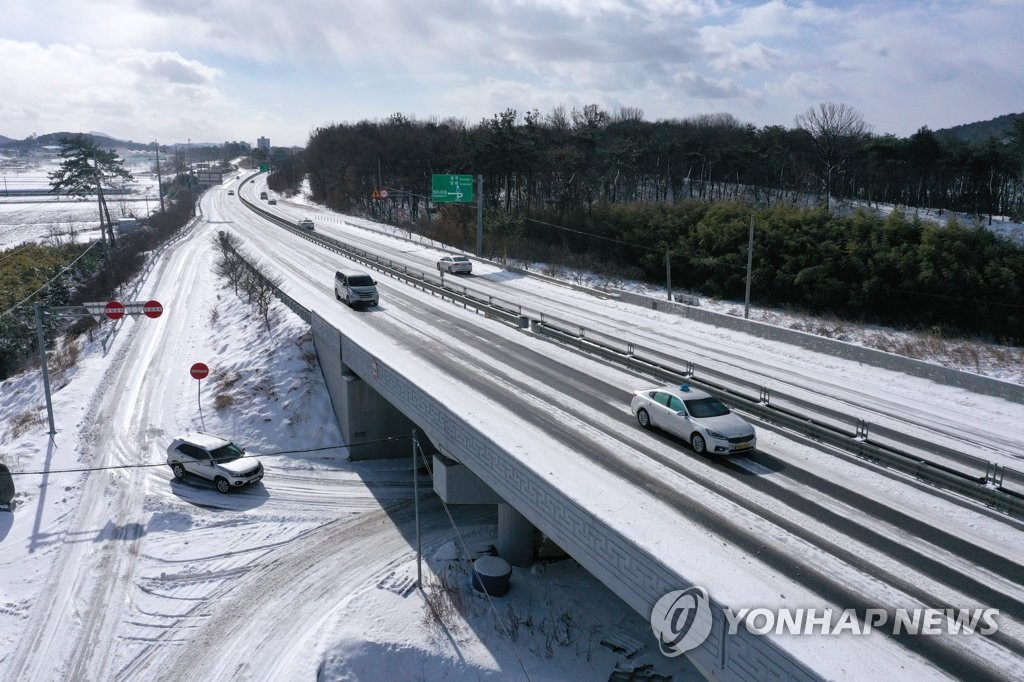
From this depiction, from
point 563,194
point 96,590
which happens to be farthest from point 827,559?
point 563,194

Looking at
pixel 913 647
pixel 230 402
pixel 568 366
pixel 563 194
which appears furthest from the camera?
pixel 563 194

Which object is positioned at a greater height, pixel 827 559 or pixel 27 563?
pixel 827 559

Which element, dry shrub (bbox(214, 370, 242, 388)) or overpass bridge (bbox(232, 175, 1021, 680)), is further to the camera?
A: dry shrub (bbox(214, 370, 242, 388))

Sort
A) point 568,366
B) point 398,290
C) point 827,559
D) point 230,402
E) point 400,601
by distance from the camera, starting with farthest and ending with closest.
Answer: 1. point 398,290
2. point 230,402
3. point 568,366
4. point 400,601
5. point 827,559

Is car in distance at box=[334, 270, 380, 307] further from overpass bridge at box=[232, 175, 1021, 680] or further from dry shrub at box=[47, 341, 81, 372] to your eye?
dry shrub at box=[47, 341, 81, 372]

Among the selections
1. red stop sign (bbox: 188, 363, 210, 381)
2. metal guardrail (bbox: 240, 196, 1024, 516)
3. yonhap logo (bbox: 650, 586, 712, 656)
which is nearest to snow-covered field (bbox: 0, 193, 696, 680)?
red stop sign (bbox: 188, 363, 210, 381)

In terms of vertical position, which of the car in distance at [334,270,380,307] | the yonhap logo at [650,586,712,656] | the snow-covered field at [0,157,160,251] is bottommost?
the yonhap logo at [650,586,712,656]

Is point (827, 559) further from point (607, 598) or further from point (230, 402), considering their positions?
point (230, 402)

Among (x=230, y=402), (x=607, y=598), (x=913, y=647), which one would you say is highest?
(x=913, y=647)
